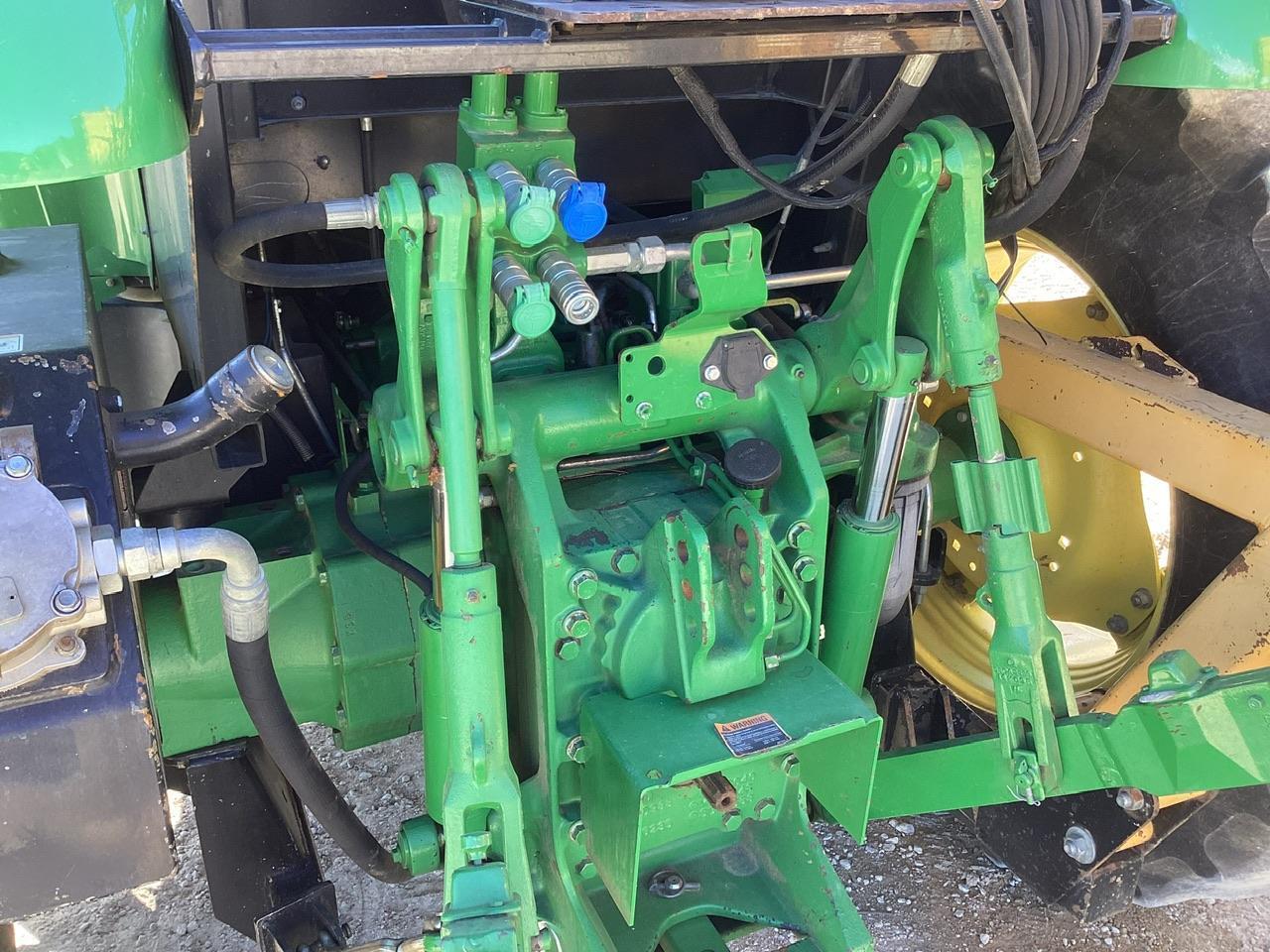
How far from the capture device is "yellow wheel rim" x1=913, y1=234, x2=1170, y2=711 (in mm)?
1875

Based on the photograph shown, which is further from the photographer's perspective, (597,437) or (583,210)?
(597,437)

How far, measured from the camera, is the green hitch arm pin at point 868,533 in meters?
1.40

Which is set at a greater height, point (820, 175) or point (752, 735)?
point (820, 175)

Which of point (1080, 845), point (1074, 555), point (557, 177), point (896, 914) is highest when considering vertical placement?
point (557, 177)

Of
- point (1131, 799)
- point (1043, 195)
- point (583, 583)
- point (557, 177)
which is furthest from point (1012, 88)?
point (1131, 799)

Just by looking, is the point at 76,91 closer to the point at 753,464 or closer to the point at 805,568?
the point at 753,464

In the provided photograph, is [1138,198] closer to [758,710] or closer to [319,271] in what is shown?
[758,710]

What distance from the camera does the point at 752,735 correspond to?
4.06 ft

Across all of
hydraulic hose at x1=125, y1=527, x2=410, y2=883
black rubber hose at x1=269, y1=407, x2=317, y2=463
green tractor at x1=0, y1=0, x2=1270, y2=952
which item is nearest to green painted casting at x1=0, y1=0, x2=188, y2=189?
green tractor at x1=0, y1=0, x2=1270, y2=952

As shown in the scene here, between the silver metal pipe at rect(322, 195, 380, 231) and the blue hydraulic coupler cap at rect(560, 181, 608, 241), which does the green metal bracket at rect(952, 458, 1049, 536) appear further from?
the silver metal pipe at rect(322, 195, 380, 231)

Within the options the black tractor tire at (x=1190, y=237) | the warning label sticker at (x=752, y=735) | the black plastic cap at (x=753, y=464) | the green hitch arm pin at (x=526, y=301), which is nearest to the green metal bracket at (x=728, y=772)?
the warning label sticker at (x=752, y=735)

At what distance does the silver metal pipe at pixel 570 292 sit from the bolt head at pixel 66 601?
520 millimetres

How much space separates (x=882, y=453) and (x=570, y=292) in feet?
1.69

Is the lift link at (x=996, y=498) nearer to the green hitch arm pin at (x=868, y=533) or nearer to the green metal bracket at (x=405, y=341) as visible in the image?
the green hitch arm pin at (x=868, y=533)
